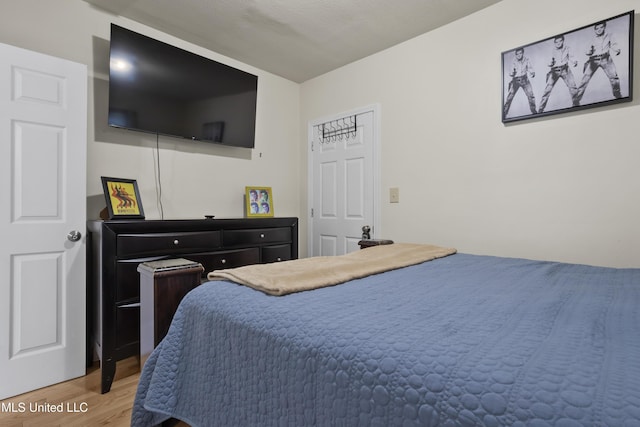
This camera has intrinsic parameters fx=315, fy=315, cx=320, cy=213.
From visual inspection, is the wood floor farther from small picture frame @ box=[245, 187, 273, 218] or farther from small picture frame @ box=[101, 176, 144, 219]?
small picture frame @ box=[245, 187, 273, 218]

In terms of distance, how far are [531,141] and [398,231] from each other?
119cm

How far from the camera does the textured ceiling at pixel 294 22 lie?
2273mm

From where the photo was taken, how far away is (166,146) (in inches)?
105

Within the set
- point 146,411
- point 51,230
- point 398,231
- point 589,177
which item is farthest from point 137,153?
point 589,177

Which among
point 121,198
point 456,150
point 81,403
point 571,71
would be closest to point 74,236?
point 121,198

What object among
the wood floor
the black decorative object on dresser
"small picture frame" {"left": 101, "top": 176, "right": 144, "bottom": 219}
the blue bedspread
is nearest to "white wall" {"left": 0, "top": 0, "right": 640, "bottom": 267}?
"small picture frame" {"left": 101, "top": 176, "right": 144, "bottom": 219}

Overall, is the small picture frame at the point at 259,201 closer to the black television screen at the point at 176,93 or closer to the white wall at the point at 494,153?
the black television screen at the point at 176,93

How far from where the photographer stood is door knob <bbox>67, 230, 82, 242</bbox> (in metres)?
1.92

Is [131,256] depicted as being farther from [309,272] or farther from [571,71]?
[571,71]

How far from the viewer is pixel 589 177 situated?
74.4 inches

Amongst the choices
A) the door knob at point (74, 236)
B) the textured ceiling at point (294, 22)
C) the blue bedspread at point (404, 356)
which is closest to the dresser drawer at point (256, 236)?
the door knob at point (74, 236)

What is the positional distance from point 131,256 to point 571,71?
293 cm

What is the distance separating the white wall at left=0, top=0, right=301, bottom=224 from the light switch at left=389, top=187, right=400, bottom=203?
49.8 inches

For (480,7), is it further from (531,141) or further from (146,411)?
(146,411)
